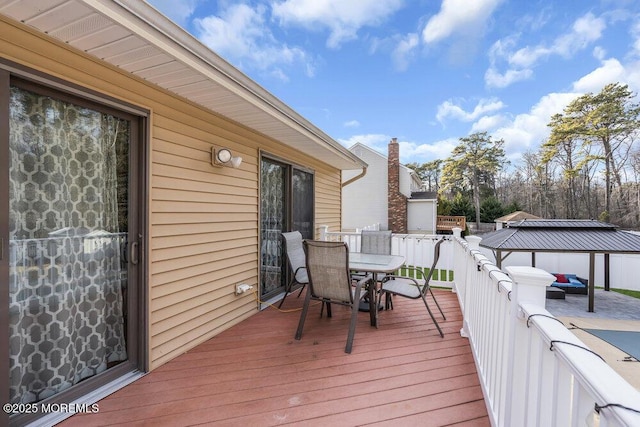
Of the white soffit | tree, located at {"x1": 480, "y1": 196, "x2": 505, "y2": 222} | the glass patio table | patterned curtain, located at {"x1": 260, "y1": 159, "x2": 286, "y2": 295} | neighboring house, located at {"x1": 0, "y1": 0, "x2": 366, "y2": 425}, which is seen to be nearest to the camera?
the white soffit

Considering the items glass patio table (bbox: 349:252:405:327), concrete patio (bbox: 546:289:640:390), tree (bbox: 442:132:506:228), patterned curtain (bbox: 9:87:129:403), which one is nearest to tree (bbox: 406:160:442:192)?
tree (bbox: 442:132:506:228)

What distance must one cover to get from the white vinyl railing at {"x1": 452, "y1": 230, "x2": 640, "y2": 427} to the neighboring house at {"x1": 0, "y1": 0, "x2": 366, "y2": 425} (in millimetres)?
2359

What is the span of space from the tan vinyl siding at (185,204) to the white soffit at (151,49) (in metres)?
0.15

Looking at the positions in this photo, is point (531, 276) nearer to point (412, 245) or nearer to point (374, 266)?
point (374, 266)

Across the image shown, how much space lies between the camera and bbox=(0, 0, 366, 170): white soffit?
5.05 ft

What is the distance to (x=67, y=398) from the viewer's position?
1976 millimetres

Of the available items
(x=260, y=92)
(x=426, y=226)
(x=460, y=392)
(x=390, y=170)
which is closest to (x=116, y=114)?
(x=260, y=92)

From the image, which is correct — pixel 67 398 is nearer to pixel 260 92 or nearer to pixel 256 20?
pixel 260 92

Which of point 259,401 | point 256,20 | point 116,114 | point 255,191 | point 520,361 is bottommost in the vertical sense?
point 259,401

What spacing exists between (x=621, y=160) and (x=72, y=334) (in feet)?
78.2

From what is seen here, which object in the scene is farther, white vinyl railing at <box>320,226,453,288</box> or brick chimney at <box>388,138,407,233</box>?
brick chimney at <box>388,138,407,233</box>

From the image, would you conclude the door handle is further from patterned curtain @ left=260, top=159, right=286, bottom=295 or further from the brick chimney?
the brick chimney

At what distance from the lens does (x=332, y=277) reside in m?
3.06

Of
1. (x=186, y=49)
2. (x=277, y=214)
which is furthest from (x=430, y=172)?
(x=186, y=49)
